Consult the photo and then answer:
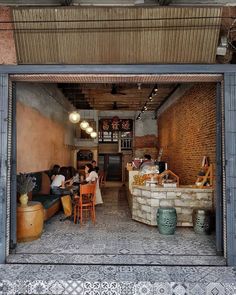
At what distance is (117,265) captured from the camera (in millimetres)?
3998

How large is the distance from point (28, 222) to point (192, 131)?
4863 mm

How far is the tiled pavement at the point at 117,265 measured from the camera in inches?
139

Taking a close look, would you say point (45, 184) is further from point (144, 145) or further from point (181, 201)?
point (144, 145)

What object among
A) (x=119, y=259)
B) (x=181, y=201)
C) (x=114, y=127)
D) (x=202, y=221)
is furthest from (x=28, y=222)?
(x=114, y=127)

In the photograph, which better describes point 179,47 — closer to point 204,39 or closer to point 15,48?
point 204,39

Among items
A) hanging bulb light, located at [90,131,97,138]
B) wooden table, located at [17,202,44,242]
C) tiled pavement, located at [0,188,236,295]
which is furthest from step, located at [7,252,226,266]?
hanging bulb light, located at [90,131,97,138]

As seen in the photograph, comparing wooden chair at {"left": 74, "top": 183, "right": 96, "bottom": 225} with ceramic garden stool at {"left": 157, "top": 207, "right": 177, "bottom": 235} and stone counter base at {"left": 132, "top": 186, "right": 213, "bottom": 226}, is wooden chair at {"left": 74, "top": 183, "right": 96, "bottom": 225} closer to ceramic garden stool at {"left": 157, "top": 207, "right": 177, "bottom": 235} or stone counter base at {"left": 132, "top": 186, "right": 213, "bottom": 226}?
stone counter base at {"left": 132, "top": 186, "right": 213, "bottom": 226}

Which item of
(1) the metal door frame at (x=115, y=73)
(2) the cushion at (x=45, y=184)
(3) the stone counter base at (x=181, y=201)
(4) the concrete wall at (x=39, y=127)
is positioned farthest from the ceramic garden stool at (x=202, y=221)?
(2) the cushion at (x=45, y=184)

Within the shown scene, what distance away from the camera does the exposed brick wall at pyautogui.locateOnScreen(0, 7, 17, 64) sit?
4238 millimetres

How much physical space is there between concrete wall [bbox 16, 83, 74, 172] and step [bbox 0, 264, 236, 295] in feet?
10.4

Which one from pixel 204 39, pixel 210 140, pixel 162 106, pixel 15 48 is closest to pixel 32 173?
pixel 15 48

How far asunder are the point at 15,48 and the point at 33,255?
3.18m

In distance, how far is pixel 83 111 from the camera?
14.8m

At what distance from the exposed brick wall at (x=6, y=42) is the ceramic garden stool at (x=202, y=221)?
172 inches
